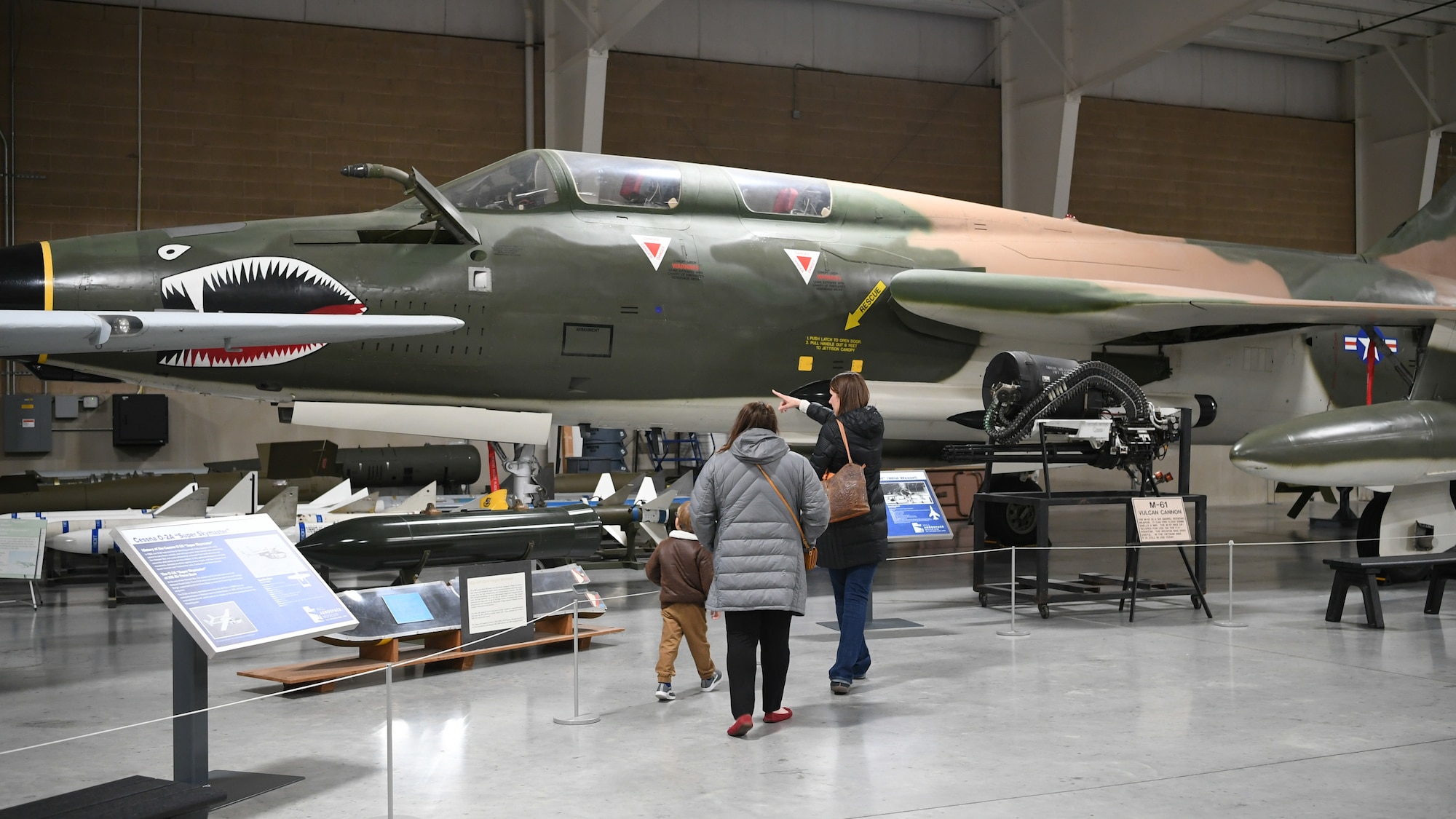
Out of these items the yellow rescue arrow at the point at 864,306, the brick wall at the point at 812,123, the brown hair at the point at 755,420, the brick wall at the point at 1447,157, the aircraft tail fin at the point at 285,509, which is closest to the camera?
the brown hair at the point at 755,420

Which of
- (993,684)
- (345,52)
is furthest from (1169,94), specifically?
(993,684)

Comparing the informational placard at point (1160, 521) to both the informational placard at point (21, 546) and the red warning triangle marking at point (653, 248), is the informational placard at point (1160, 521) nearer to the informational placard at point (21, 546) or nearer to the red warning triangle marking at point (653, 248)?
the red warning triangle marking at point (653, 248)

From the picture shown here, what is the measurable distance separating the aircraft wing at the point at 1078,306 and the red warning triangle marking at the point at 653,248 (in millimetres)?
2179

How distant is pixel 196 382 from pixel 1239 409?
997 cm

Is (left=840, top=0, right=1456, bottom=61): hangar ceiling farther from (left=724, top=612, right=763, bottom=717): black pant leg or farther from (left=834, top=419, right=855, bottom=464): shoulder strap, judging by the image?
(left=724, top=612, right=763, bottom=717): black pant leg

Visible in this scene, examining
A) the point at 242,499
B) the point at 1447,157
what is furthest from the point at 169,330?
the point at 1447,157

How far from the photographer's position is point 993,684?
21.4ft

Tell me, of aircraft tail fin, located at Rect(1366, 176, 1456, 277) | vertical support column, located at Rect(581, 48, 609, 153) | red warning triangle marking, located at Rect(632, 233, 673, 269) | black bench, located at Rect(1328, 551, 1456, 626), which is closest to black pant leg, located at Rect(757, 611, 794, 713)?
Result: red warning triangle marking, located at Rect(632, 233, 673, 269)

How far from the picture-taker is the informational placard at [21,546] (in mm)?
10023

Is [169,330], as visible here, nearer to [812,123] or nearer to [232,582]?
[232,582]

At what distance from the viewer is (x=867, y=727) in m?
5.54

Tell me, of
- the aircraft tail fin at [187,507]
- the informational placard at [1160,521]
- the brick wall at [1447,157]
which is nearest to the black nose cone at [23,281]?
the aircraft tail fin at [187,507]

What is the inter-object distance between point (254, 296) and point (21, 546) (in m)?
3.94

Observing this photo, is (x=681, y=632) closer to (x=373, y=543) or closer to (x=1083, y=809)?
(x=1083, y=809)
